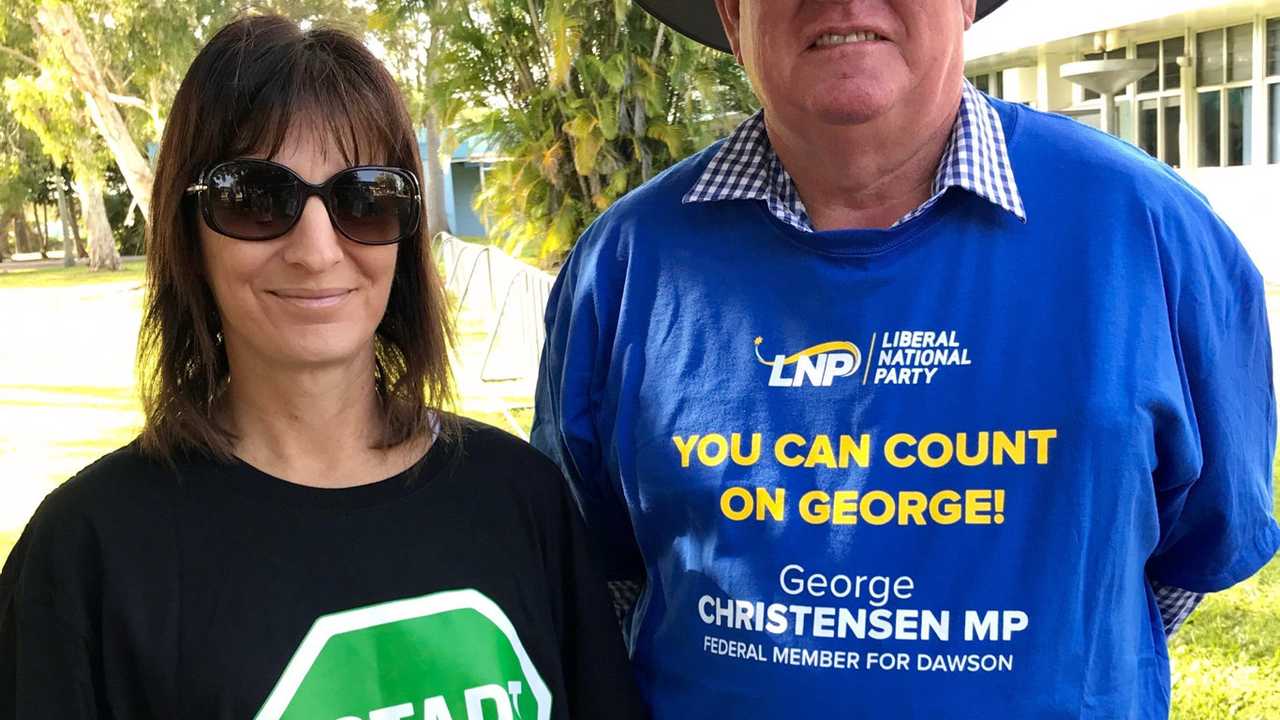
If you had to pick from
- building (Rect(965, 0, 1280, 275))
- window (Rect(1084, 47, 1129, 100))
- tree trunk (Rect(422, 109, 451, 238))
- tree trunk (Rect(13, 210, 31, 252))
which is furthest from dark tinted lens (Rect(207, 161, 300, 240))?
tree trunk (Rect(13, 210, 31, 252))

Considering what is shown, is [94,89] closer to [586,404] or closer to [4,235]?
[586,404]

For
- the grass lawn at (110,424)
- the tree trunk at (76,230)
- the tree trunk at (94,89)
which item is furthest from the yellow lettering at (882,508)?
the tree trunk at (76,230)

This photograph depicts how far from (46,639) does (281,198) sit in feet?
2.25

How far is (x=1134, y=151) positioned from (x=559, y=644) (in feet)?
4.05

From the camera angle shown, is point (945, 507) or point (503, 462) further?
point (503, 462)

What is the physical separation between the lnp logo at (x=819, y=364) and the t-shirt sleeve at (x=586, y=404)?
14.8 inches

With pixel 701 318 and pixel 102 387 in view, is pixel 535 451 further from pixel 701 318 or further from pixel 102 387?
pixel 102 387

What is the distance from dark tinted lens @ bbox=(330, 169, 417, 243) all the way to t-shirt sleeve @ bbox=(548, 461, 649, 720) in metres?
0.51

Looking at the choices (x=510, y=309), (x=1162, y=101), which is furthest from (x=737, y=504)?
(x=1162, y=101)

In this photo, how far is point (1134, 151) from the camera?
6.86 ft

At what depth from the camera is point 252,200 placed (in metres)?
1.86

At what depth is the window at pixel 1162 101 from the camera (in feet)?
63.4

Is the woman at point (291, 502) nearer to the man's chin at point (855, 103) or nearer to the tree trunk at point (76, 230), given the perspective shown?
the man's chin at point (855, 103)

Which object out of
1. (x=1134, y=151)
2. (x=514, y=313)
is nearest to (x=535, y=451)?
(x=1134, y=151)
